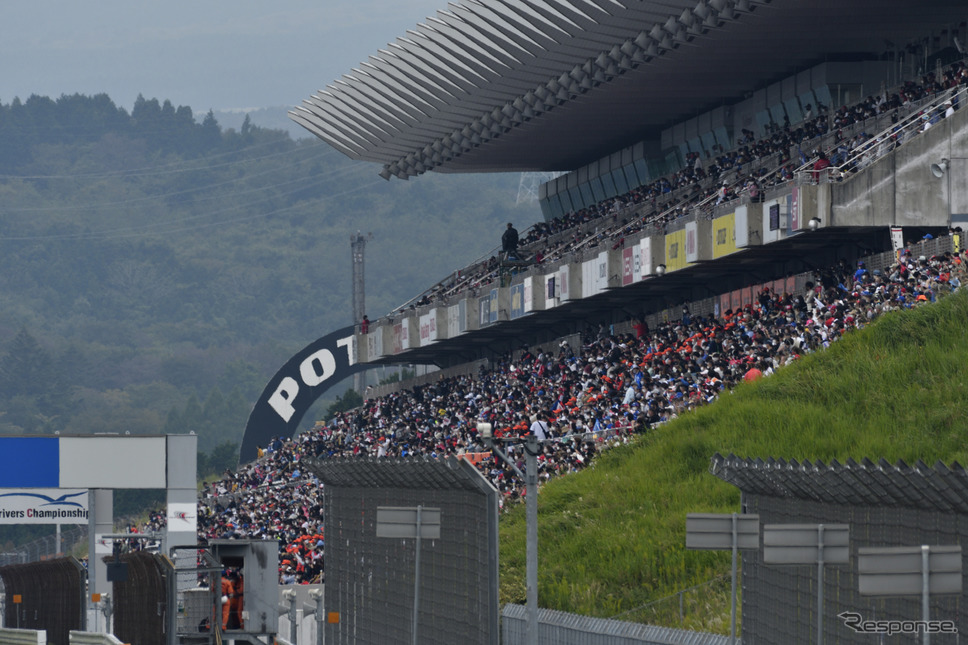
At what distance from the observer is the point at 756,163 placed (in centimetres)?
4981

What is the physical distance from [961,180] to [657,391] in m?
8.58

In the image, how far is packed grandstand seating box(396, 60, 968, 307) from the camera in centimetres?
4222

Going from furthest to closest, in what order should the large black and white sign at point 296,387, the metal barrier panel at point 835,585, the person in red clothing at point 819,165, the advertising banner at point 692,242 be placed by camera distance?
the large black and white sign at point 296,387 → the advertising banner at point 692,242 → the person in red clothing at point 819,165 → the metal barrier panel at point 835,585

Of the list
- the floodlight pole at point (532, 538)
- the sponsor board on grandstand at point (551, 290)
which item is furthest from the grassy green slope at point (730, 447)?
the sponsor board on grandstand at point (551, 290)

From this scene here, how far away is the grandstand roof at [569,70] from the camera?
4756 centimetres

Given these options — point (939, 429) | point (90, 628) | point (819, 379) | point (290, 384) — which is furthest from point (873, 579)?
point (290, 384)

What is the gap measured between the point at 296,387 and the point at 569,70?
1328 inches

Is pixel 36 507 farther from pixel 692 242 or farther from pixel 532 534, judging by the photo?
pixel 532 534

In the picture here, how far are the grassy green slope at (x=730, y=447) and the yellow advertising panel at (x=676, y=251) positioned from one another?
35.7ft

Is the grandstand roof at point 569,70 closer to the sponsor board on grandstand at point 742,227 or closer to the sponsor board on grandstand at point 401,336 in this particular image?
the sponsor board on grandstand at point 742,227

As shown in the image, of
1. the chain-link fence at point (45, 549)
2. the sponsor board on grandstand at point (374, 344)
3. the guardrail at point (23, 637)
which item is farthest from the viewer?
the sponsor board on grandstand at point (374, 344)

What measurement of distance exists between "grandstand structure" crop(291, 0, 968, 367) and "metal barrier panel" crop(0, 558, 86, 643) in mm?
19146

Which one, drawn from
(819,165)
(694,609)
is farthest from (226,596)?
(819,165)

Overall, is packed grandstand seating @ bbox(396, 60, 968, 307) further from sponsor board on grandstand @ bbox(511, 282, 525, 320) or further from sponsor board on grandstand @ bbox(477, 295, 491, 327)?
sponsor board on grandstand @ bbox(511, 282, 525, 320)
